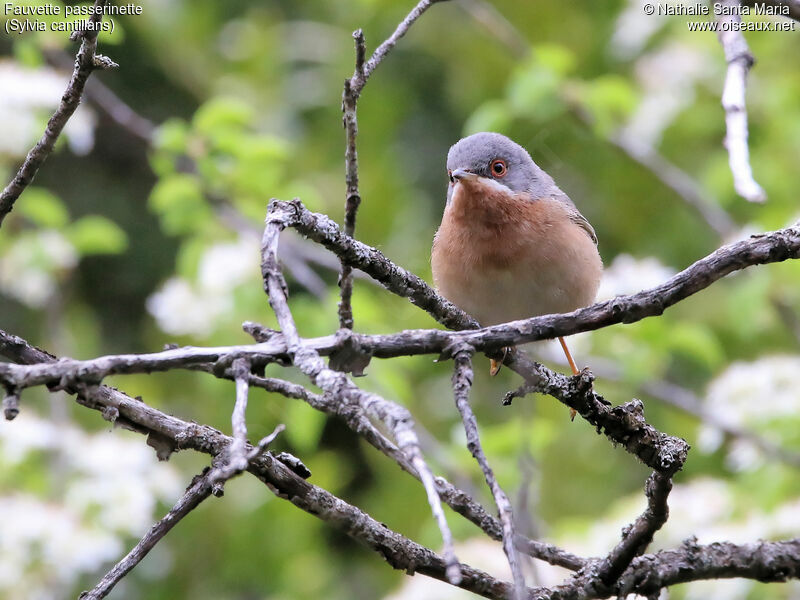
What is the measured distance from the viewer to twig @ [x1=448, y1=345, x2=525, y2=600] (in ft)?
5.21

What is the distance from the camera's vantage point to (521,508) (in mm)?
2717

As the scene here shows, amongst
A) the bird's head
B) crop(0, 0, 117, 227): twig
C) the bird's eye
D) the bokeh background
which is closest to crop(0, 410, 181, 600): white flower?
the bokeh background

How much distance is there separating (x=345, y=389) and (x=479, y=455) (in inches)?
10.8

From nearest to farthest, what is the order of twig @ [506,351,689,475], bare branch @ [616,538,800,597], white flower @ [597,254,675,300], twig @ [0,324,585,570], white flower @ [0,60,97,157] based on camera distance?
1. twig @ [0,324,585,570]
2. bare branch @ [616,538,800,597]
3. twig @ [506,351,689,475]
4. white flower @ [0,60,97,157]
5. white flower @ [597,254,675,300]

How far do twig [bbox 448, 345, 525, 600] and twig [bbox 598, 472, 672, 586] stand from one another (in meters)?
0.62

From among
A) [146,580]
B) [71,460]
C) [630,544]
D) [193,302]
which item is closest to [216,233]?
[193,302]

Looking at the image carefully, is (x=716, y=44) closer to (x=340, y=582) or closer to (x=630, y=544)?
(x=630, y=544)

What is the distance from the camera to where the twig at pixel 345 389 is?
1423 mm

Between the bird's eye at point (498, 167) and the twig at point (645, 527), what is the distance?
8.16ft

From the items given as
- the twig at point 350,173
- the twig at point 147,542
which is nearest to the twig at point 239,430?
the twig at point 147,542

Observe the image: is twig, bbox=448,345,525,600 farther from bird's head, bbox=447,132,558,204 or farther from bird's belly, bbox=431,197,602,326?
bird's head, bbox=447,132,558,204

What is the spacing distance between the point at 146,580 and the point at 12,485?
1.66 meters

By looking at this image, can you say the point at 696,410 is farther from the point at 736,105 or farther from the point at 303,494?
the point at 303,494

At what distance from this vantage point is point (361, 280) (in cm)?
740
